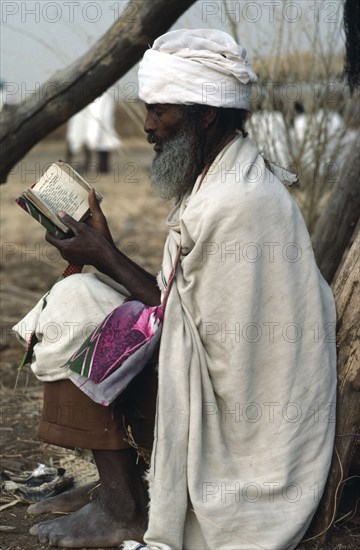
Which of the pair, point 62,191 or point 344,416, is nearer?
point 344,416

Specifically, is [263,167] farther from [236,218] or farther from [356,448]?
[356,448]

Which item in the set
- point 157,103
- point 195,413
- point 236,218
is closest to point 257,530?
point 195,413

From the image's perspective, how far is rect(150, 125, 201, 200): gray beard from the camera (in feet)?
10.1

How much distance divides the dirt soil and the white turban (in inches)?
51.8

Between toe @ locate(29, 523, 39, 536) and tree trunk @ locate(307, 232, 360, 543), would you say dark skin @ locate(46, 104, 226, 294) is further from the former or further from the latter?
toe @ locate(29, 523, 39, 536)

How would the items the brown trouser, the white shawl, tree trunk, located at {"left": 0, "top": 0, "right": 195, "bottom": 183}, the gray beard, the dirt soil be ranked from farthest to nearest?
tree trunk, located at {"left": 0, "top": 0, "right": 195, "bottom": 183} < the dirt soil < the gray beard < the brown trouser < the white shawl

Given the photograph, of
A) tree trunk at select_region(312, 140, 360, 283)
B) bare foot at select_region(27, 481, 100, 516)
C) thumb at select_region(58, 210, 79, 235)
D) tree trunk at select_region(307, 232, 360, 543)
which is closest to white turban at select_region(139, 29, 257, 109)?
thumb at select_region(58, 210, 79, 235)

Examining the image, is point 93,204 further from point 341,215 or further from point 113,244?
point 341,215

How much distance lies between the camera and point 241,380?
9.51 feet

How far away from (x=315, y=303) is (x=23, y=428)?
1.94 meters

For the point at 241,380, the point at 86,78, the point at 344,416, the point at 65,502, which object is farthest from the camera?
the point at 86,78

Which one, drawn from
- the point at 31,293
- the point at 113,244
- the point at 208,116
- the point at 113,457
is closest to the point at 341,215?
the point at 208,116

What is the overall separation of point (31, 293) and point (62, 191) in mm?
3855

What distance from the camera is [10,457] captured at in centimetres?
396
